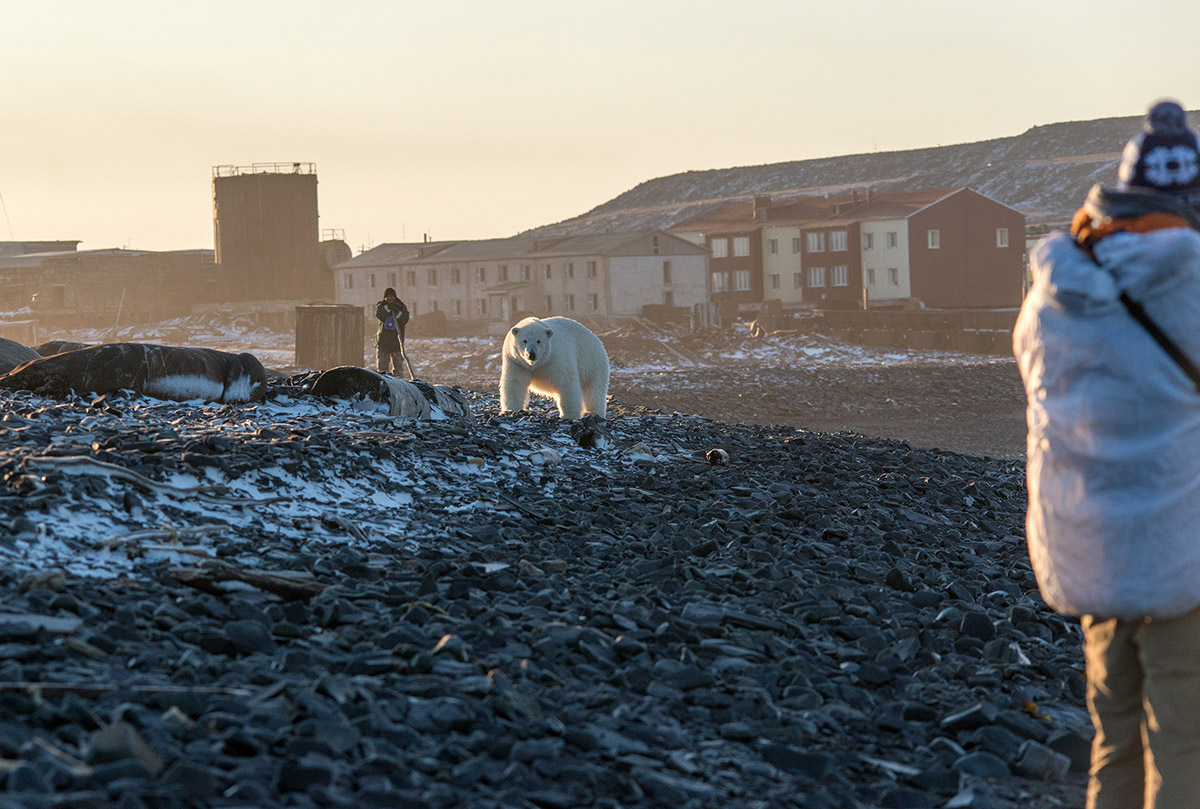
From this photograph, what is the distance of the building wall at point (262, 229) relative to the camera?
66.4 meters

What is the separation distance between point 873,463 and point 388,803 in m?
7.86

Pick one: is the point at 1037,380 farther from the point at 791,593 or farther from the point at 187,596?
the point at 187,596

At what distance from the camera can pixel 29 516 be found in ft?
16.5

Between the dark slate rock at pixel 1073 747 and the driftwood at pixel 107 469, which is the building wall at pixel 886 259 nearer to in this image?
the driftwood at pixel 107 469

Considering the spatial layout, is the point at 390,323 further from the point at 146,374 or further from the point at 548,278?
the point at 548,278

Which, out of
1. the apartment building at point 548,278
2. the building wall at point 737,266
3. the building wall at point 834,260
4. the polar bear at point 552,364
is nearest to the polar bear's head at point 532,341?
the polar bear at point 552,364

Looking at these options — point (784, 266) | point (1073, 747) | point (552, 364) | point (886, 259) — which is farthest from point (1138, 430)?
point (784, 266)

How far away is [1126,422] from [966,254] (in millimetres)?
66375

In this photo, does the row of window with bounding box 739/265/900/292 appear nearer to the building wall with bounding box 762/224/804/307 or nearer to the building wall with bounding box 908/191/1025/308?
the building wall with bounding box 762/224/804/307

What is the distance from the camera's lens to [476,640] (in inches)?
172

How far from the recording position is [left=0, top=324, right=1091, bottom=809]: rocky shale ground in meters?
3.24

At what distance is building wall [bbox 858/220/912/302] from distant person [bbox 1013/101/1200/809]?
2470 inches

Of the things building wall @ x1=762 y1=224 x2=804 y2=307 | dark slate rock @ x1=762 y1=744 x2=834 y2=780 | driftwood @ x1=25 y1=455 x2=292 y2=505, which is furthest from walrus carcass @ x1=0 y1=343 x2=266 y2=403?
building wall @ x1=762 y1=224 x2=804 y2=307

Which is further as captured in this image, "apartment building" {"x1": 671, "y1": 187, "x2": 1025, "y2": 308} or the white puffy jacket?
"apartment building" {"x1": 671, "y1": 187, "x2": 1025, "y2": 308}
